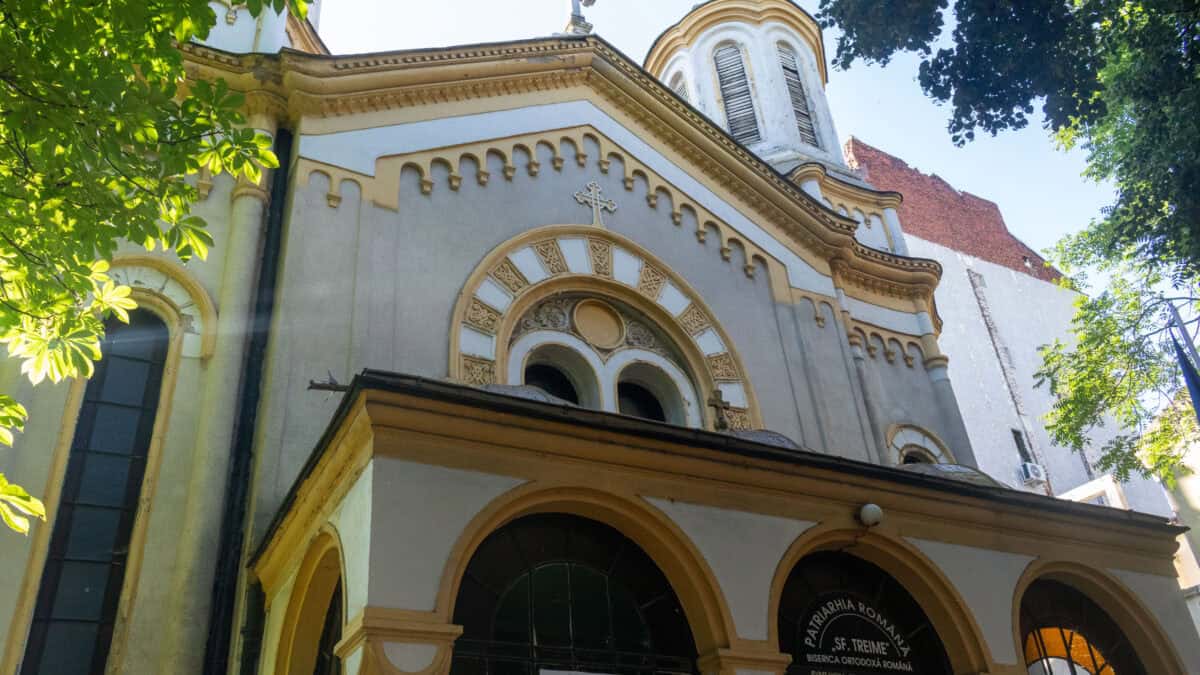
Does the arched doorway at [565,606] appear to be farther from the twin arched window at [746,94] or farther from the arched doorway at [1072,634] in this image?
the twin arched window at [746,94]

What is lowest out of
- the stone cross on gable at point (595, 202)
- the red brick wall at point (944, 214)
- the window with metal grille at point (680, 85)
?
→ the stone cross on gable at point (595, 202)

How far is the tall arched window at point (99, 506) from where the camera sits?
281 inches

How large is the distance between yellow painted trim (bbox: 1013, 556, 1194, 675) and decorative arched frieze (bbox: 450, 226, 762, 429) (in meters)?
3.57

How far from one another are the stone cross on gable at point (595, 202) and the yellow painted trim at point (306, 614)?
5643 mm

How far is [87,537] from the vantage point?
7570 mm

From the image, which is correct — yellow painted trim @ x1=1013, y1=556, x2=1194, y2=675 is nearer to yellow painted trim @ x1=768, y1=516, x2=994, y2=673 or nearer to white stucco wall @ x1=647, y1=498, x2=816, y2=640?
yellow painted trim @ x1=768, y1=516, x2=994, y2=673

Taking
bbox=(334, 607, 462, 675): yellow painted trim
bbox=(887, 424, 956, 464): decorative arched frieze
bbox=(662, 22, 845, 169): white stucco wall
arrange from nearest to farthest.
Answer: bbox=(334, 607, 462, 675): yellow painted trim
bbox=(887, 424, 956, 464): decorative arched frieze
bbox=(662, 22, 845, 169): white stucco wall

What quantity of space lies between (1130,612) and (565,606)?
16.8 ft

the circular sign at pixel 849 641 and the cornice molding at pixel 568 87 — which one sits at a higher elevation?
the cornice molding at pixel 568 87

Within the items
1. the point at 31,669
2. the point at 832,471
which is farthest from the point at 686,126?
the point at 31,669

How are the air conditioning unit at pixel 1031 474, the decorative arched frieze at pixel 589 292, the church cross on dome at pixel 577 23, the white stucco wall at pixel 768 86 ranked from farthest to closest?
the air conditioning unit at pixel 1031 474, the white stucco wall at pixel 768 86, the church cross on dome at pixel 577 23, the decorative arched frieze at pixel 589 292

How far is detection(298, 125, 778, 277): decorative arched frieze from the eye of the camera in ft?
32.0

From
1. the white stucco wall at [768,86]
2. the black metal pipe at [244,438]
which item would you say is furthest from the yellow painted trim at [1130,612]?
the white stucco wall at [768,86]

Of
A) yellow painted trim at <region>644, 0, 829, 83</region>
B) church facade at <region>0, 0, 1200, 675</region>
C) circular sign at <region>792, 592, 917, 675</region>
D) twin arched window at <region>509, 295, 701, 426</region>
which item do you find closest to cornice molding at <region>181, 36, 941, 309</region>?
church facade at <region>0, 0, 1200, 675</region>
